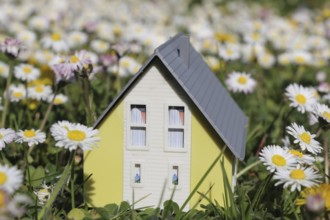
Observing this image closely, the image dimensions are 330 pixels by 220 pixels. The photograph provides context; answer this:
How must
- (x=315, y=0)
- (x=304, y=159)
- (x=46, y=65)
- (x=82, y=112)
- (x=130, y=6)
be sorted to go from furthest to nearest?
(x=315, y=0) → (x=130, y=6) → (x=46, y=65) → (x=82, y=112) → (x=304, y=159)

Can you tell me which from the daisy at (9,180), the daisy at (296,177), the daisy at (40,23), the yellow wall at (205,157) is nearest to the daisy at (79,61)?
the yellow wall at (205,157)

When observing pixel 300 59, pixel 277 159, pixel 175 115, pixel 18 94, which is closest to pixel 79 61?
pixel 175 115

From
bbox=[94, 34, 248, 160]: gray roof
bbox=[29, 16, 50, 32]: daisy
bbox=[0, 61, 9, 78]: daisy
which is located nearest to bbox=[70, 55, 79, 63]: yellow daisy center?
bbox=[94, 34, 248, 160]: gray roof

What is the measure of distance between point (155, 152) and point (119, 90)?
1.43 meters

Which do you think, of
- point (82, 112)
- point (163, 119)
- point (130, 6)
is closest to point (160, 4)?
point (130, 6)

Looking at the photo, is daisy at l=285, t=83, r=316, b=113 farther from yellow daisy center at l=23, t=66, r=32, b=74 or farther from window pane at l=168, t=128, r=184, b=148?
yellow daisy center at l=23, t=66, r=32, b=74

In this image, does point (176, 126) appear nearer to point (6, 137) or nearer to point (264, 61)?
point (6, 137)

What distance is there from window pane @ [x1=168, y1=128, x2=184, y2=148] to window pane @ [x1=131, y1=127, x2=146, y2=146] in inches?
4.8

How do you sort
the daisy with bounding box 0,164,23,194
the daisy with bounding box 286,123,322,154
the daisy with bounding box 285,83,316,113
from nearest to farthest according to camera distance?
1. the daisy with bounding box 0,164,23,194
2. the daisy with bounding box 286,123,322,154
3. the daisy with bounding box 285,83,316,113

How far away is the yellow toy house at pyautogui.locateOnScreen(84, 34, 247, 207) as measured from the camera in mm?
2463

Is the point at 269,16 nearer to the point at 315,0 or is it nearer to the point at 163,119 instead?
the point at 315,0

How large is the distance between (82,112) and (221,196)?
142cm

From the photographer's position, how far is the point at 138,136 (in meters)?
2.51

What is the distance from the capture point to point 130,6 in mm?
7715
